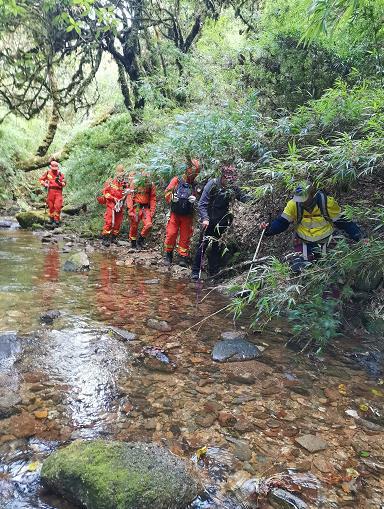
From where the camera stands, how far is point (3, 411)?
300 centimetres

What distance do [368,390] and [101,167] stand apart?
465 inches

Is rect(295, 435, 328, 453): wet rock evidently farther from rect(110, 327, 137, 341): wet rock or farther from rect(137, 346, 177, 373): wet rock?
rect(110, 327, 137, 341): wet rock

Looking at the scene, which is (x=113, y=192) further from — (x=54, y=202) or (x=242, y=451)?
(x=242, y=451)

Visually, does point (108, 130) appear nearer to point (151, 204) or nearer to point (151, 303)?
point (151, 204)

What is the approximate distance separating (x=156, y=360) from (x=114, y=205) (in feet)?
25.6

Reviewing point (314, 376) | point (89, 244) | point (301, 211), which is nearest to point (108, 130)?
point (89, 244)

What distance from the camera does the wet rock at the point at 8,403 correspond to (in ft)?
9.82

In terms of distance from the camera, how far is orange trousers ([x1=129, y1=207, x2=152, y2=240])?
10156mm

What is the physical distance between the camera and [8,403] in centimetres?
310

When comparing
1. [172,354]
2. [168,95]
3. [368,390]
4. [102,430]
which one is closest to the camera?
[102,430]

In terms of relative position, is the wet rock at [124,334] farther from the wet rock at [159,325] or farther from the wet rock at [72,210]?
the wet rock at [72,210]

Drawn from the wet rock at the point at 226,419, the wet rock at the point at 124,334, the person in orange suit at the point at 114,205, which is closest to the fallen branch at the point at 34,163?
the person in orange suit at the point at 114,205

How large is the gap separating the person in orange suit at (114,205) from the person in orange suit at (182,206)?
291 centimetres

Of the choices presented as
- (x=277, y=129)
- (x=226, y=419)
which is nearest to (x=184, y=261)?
(x=277, y=129)
